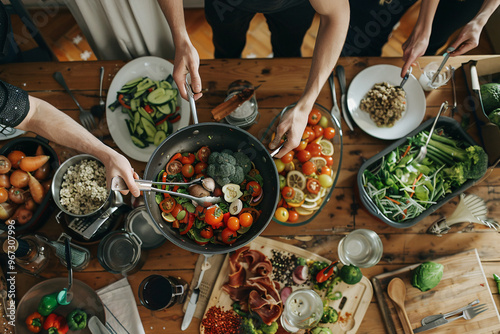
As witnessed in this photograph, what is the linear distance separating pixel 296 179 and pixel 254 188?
27 cm

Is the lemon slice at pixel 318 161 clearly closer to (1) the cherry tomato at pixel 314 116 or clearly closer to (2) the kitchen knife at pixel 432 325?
(1) the cherry tomato at pixel 314 116

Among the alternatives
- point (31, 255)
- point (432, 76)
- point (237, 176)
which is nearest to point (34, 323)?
point (31, 255)

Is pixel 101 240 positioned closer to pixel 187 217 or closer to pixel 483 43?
pixel 187 217

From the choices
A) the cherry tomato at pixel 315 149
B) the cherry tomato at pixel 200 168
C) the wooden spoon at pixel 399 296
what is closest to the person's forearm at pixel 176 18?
the cherry tomato at pixel 200 168

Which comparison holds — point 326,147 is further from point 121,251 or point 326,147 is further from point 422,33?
point 121,251

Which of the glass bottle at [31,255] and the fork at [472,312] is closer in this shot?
the glass bottle at [31,255]

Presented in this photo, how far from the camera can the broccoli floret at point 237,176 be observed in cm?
128

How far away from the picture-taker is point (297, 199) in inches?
56.9

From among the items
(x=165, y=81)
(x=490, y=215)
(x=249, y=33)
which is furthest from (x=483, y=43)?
(x=165, y=81)

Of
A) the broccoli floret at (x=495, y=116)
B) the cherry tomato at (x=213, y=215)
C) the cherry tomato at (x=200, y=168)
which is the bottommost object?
the broccoli floret at (x=495, y=116)

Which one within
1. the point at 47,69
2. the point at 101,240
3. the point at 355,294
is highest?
the point at 47,69

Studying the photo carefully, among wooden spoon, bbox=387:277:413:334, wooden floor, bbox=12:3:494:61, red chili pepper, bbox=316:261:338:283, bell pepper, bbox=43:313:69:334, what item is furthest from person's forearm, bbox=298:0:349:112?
wooden floor, bbox=12:3:494:61

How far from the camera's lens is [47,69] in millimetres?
1668

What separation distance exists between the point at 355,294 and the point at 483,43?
2519 mm
